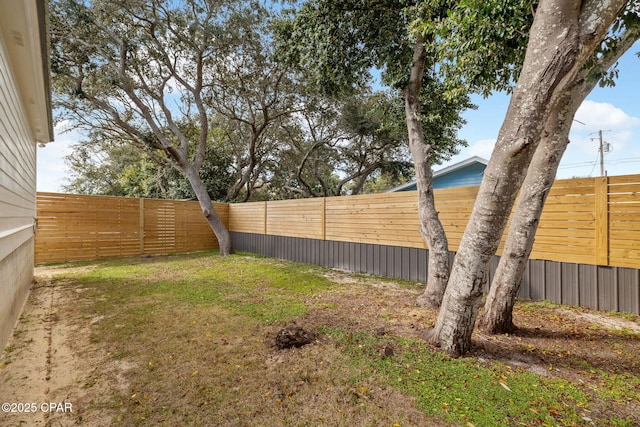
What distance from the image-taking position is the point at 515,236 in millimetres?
2770

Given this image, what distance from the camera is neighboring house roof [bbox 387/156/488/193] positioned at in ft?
33.4

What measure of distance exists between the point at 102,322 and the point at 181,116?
11.5 metres

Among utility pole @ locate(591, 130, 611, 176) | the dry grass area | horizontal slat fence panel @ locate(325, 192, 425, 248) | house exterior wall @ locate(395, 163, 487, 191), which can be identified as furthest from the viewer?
utility pole @ locate(591, 130, 611, 176)

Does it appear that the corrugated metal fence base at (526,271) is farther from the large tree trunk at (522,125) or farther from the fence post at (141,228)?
the fence post at (141,228)

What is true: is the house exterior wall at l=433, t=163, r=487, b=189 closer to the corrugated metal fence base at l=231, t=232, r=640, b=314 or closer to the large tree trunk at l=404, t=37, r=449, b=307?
the corrugated metal fence base at l=231, t=232, r=640, b=314

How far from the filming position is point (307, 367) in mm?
2266

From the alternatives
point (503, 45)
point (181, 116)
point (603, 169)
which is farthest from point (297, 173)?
point (603, 169)

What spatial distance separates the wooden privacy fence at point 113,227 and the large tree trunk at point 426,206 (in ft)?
26.3

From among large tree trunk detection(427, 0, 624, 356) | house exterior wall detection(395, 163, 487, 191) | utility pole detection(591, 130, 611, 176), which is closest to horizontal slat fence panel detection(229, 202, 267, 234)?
house exterior wall detection(395, 163, 487, 191)

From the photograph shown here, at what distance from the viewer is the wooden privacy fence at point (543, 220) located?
335 cm

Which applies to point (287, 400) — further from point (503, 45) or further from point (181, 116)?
point (181, 116)

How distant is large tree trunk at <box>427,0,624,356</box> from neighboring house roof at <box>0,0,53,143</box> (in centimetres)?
400

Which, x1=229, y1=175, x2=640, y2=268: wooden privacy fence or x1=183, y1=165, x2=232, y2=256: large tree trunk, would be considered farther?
x1=183, y1=165, x2=232, y2=256: large tree trunk

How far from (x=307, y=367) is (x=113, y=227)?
839cm
